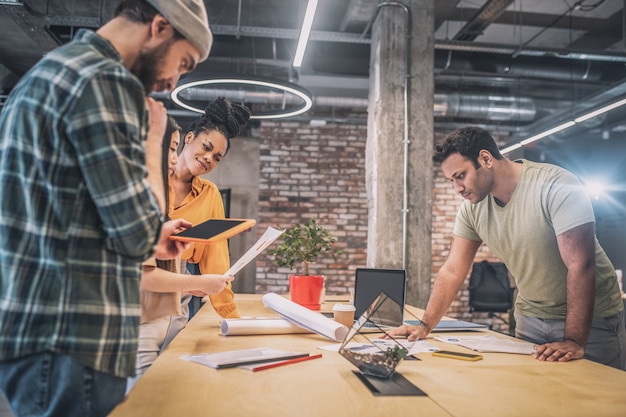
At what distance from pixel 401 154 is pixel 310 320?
8.52ft

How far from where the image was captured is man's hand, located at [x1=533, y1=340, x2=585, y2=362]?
161cm

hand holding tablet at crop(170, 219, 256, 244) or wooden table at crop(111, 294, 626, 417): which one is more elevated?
hand holding tablet at crop(170, 219, 256, 244)

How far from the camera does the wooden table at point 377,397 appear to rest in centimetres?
104

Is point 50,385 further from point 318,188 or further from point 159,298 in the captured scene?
point 318,188

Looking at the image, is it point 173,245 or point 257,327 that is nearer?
point 173,245

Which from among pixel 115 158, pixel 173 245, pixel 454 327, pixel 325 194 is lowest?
pixel 454 327

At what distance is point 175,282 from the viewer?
5.65ft

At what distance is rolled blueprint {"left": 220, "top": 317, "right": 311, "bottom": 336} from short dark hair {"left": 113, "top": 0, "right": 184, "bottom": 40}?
1.17 metres

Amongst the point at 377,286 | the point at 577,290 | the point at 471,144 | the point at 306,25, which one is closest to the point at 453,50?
the point at 306,25

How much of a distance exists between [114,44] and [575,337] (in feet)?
5.54

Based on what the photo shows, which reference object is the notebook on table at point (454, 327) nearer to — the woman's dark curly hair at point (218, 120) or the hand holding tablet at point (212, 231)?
the hand holding tablet at point (212, 231)

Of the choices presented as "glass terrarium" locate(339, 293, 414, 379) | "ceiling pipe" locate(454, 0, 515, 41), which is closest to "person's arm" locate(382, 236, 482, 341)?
"glass terrarium" locate(339, 293, 414, 379)

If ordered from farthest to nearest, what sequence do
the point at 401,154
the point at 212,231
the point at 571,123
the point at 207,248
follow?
the point at 571,123
the point at 401,154
the point at 207,248
the point at 212,231

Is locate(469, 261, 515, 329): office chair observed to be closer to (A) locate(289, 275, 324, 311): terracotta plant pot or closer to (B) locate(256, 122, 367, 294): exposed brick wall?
(B) locate(256, 122, 367, 294): exposed brick wall
